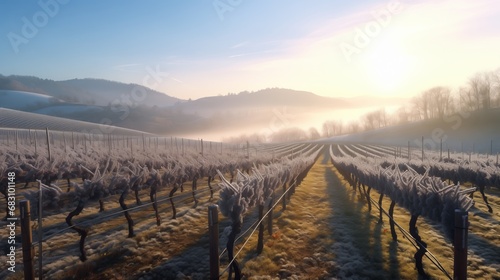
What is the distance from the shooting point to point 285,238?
12.4 m

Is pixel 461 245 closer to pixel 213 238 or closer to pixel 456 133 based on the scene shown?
pixel 213 238

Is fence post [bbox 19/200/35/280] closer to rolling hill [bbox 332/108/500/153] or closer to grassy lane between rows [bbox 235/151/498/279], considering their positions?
grassy lane between rows [bbox 235/151/498/279]

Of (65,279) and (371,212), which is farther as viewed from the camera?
(371,212)

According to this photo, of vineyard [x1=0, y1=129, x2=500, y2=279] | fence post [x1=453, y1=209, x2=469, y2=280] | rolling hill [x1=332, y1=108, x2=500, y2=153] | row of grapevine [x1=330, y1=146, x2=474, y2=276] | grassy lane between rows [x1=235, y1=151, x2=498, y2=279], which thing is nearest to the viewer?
fence post [x1=453, y1=209, x2=469, y2=280]

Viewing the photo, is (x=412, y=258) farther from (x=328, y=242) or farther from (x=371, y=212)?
(x=371, y=212)

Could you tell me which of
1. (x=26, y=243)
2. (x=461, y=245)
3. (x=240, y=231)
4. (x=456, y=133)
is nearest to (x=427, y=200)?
(x=461, y=245)

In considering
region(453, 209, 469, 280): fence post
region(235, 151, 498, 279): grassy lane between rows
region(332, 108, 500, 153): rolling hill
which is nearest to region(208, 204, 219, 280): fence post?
region(235, 151, 498, 279): grassy lane between rows

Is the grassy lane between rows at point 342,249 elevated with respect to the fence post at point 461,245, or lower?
lower

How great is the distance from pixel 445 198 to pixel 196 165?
14.1 meters

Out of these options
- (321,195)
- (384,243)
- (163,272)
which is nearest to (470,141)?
(321,195)

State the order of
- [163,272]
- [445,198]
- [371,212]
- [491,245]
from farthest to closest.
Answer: [371,212], [491,245], [163,272], [445,198]

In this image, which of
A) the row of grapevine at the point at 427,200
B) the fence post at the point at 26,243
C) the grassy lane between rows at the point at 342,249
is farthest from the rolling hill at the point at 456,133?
the fence post at the point at 26,243

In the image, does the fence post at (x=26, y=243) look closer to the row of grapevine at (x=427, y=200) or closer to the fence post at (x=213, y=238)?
the fence post at (x=213, y=238)

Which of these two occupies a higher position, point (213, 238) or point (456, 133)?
point (213, 238)
